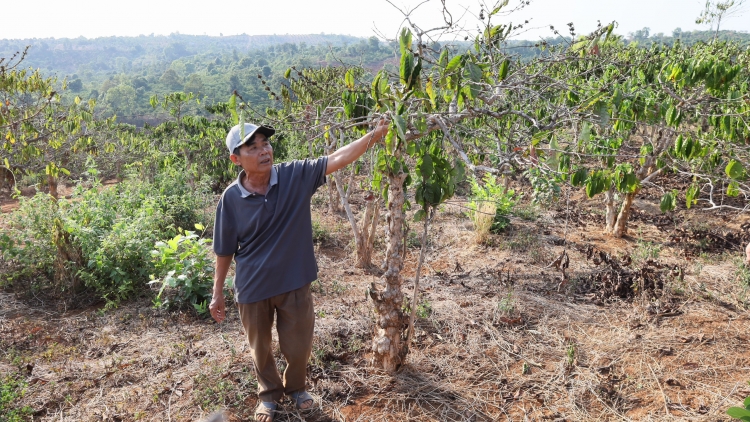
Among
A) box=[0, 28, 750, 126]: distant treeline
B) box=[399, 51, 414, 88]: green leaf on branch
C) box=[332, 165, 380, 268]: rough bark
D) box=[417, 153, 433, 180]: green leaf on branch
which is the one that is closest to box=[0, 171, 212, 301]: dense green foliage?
box=[0, 28, 750, 126]: distant treeline

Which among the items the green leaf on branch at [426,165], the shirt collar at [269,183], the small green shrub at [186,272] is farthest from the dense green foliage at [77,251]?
the green leaf on branch at [426,165]

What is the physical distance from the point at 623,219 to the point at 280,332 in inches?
179

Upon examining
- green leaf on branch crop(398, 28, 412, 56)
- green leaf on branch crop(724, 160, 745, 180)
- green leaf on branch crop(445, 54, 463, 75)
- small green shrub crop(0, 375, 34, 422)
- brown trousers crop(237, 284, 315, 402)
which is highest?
green leaf on branch crop(398, 28, 412, 56)

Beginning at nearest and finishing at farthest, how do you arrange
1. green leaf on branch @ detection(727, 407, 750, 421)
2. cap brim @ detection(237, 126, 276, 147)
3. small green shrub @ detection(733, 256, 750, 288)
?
1. green leaf on branch @ detection(727, 407, 750, 421)
2. cap brim @ detection(237, 126, 276, 147)
3. small green shrub @ detection(733, 256, 750, 288)

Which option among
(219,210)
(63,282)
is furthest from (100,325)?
(219,210)

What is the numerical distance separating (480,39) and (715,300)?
9.23ft

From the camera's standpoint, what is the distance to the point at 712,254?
4.69 meters

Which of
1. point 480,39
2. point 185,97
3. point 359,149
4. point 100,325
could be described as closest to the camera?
point 359,149

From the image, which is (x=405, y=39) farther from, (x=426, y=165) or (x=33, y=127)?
(x=33, y=127)

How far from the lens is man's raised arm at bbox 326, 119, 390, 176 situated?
2020mm

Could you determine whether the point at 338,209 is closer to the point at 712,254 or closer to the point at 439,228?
the point at 439,228

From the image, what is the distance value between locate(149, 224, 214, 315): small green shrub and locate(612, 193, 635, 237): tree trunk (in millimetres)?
4368

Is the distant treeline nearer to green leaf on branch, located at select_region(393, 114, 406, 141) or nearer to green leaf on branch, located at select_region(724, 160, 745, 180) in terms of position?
green leaf on branch, located at select_region(393, 114, 406, 141)

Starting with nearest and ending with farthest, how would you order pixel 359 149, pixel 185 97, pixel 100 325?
1. pixel 359 149
2. pixel 100 325
3. pixel 185 97
